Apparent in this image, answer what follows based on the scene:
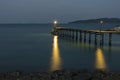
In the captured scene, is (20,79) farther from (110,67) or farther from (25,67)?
(110,67)

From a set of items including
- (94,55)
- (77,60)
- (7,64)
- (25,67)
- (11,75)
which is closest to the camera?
(11,75)

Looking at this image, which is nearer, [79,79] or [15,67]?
[79,79]

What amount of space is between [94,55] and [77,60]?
594 cm

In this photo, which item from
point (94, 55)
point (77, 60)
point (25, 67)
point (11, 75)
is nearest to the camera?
point (11, 75)

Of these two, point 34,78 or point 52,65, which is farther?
point 52,65

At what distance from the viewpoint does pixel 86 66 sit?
35844mm

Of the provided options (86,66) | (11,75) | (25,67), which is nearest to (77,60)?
(86,66)

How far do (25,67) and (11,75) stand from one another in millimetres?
12548

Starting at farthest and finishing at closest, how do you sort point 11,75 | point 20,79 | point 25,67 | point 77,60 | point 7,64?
point 77,60
point 7,64
point 25,67
point 11,75
point 20,79

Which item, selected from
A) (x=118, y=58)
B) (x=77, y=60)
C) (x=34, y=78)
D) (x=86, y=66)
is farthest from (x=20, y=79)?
(x=118, y=58)

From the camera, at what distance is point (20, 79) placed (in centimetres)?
2033

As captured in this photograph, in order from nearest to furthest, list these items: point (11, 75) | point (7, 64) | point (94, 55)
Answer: point (11, 75)
point (7, 64)
point (94, 55)

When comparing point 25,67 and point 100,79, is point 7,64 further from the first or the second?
point 100,79

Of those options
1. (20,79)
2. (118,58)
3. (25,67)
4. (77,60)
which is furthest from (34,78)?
(118,58)
